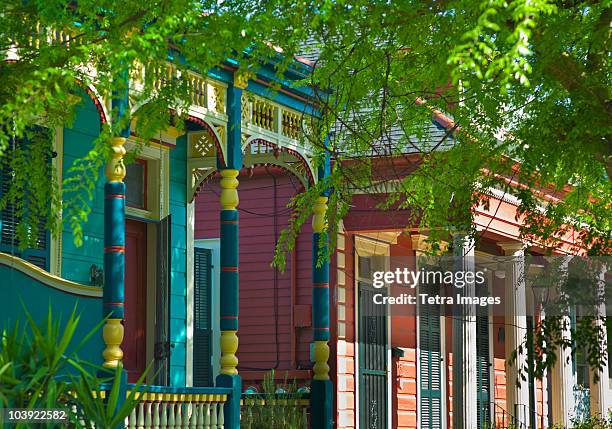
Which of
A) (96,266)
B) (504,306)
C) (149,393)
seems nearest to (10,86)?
(149,393)

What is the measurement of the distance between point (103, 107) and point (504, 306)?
13010 millimetres

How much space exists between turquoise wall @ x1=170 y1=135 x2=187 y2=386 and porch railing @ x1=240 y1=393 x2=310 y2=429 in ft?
3.47

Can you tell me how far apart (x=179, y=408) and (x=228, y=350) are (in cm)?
97

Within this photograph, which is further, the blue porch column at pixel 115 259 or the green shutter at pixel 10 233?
the green shutter at pixel 10 233

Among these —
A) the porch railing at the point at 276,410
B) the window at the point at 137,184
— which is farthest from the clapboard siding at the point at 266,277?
the window at the point at 137,184

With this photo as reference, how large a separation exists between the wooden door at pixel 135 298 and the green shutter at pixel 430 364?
22.2ft

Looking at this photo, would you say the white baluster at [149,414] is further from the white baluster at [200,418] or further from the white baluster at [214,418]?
the white baluster at [214,418]

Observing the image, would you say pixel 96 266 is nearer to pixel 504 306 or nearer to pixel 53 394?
pixel 53 394

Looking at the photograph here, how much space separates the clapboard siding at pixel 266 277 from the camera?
62.3 ft

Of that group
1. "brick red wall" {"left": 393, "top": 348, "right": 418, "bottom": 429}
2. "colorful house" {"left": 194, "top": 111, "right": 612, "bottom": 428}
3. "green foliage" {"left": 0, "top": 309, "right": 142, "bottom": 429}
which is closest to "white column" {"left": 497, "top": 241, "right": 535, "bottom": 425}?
"colorful house" {"left": 194, "top": 111, "right": 612, "bottom": 428}

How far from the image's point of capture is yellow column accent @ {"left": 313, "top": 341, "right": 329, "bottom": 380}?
15648 millimetres

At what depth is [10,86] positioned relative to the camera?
9.27m

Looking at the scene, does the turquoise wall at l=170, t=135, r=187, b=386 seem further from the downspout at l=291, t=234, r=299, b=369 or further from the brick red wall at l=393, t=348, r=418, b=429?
the brick red wall at l=393, t=348, r=418, b=429

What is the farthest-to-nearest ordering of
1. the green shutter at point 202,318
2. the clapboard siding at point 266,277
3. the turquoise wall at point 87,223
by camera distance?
the clapboard siding at point 266,277 → the green shutter at point 202,318 → the turquoise wall at point 87,223
